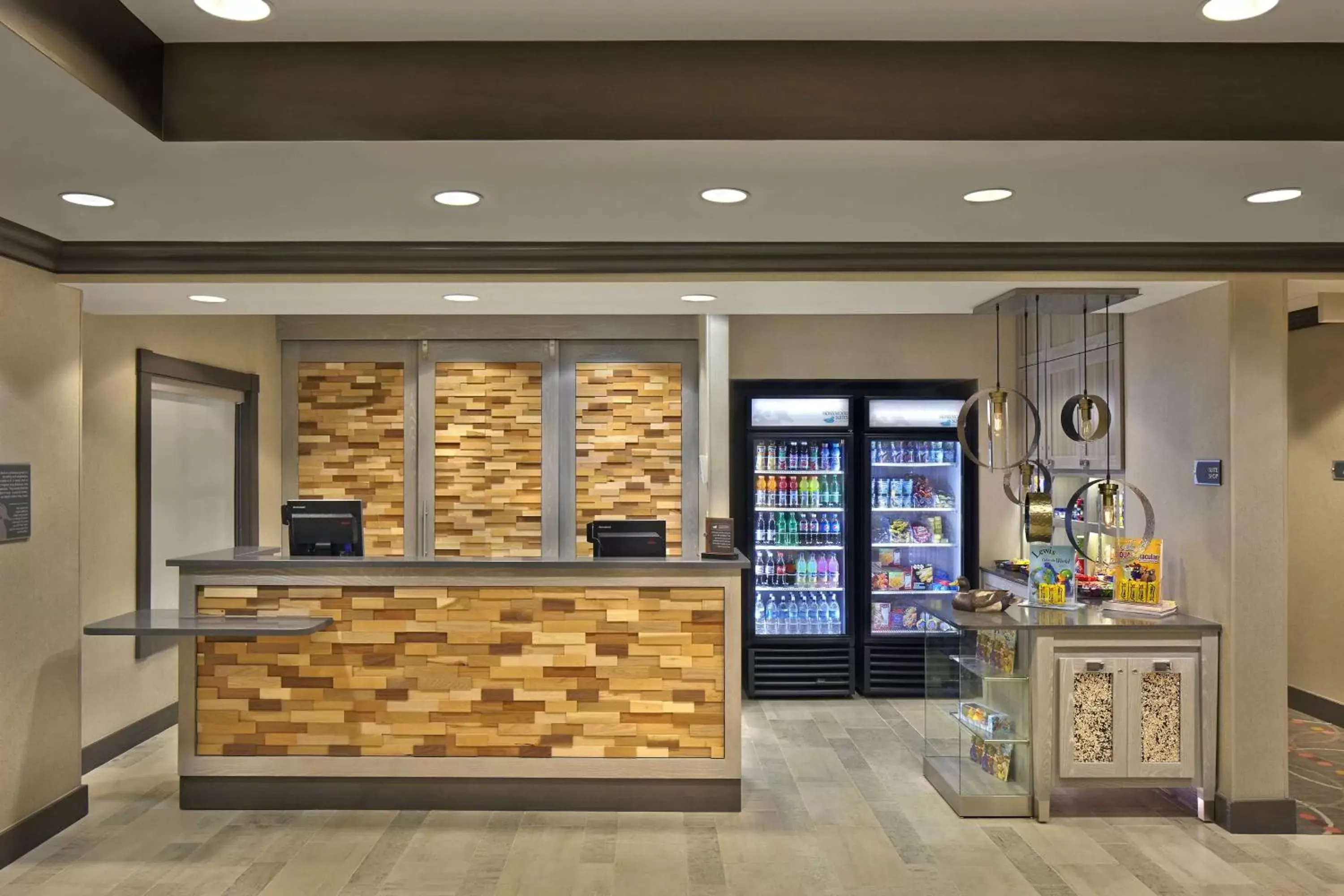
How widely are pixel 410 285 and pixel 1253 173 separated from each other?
2920 mm

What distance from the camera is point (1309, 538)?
5414mm

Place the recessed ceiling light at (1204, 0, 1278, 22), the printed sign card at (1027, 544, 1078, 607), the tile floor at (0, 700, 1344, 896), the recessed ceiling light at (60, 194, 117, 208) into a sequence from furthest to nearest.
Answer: the printed sign card at (1027, 544, 1078, 607)
the tile floor at (0, 700, 1344, 896)
the recessed ceiling light at (60, 194, 117, 208)
the recessed ceiling light at (1204, 0, 1278, 22)

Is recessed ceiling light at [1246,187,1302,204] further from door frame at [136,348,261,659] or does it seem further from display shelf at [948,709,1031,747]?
door frame at [136,348,261,659]

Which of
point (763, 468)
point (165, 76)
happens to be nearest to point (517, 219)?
point (165, 76)

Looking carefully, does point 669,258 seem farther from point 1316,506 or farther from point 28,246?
point 1316,506

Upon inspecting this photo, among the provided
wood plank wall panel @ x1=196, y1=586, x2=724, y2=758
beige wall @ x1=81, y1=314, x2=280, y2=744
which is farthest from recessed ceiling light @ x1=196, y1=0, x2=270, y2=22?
beige wall @ x1=81, y1=314, x2=280, y2=744

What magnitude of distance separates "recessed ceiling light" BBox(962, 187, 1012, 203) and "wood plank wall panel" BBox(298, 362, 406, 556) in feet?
14.3

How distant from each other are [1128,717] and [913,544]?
2406 millimetres

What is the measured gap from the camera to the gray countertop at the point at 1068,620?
3906 millimetres

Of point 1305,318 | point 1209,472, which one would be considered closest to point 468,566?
point 1209,472

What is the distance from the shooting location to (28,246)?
3.55 m

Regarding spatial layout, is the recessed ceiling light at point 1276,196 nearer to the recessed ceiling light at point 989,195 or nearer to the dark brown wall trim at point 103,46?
the recessed ceiling light at point 989,195

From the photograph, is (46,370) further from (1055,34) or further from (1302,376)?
(1302,376)

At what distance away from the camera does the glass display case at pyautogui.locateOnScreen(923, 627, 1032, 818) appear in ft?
13.0
